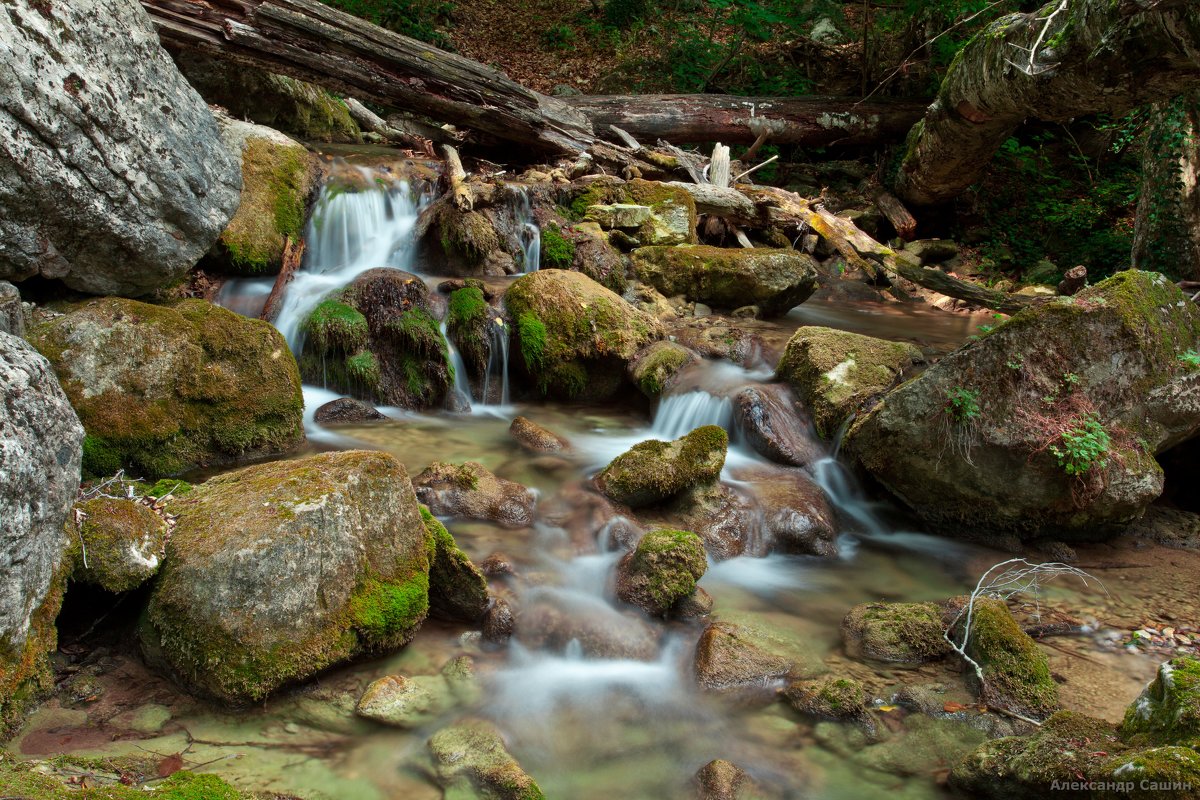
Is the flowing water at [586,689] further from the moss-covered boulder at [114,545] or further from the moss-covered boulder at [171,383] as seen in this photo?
the moss-covered boulder at [171,383]

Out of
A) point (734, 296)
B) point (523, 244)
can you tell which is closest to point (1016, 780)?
point (734, 296)

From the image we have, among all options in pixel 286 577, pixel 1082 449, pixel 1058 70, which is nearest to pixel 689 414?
pixel 1082 449

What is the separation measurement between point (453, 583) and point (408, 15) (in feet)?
53.7

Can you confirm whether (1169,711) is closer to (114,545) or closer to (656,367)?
(114,545)

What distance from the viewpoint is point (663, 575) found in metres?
4.52

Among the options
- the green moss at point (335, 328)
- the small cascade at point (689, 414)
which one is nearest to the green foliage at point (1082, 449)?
the small cascade at point (689, 414)

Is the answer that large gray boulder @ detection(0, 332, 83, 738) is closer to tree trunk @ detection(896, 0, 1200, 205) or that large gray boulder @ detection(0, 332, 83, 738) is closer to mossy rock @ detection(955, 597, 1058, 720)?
mossy rock @ detection(955, 597, 1058, 720)

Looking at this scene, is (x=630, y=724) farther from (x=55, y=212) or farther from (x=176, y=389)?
(x=55, y=212)

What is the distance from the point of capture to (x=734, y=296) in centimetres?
910

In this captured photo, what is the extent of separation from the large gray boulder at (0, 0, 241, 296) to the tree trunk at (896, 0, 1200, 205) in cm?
744

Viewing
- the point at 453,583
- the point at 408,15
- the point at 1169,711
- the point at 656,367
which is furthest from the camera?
the point at 408,15

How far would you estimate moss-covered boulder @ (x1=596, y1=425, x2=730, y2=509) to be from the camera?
217 inches

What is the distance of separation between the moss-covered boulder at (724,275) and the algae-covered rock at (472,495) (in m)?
4.24

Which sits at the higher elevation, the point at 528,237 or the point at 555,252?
the point at 528,237
